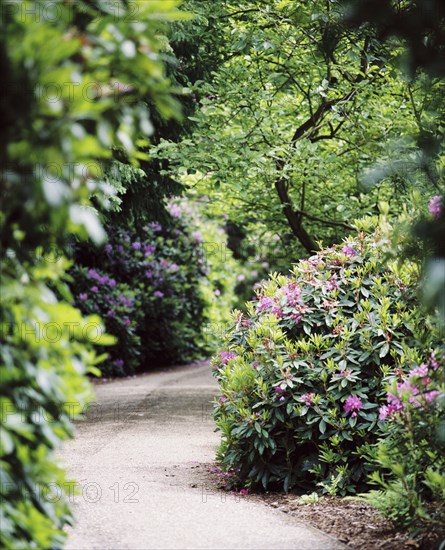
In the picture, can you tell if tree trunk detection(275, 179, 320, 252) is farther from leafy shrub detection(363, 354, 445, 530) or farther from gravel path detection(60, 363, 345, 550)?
leafy shrub detection(363, 354, 445, 530)

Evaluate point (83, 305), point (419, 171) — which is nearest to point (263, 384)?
point (419, 171)

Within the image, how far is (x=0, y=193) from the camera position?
2324 millimetres

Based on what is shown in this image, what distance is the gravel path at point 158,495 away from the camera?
4.00 metres

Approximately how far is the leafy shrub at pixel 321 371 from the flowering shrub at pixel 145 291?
721 cm

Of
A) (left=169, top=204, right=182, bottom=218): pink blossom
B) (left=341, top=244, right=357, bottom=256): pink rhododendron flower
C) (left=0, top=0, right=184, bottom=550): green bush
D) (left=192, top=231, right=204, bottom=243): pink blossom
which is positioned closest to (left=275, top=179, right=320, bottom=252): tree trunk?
(left=341, top=244, right=357, bottom=256): pink rhododendron flower

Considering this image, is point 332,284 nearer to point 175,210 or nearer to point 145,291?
point 145,291

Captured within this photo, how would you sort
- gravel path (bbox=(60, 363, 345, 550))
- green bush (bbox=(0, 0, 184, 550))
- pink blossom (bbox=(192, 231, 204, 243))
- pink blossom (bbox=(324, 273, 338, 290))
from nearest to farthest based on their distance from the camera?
green bush (bbox=(0, 0, 184, 550)) < gravel path (bbox=(60, 363, 345, 550)) < pink blossom (bbox=(324, 273, 338, 290)) < pink blossom (bbox=(192, 231, 204, 243))

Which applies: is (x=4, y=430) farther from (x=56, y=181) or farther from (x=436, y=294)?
(x=436, y=294)

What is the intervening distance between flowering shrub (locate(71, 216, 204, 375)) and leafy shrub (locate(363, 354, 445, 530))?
8.81 meters

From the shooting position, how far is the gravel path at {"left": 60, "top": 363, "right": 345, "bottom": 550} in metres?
4.00

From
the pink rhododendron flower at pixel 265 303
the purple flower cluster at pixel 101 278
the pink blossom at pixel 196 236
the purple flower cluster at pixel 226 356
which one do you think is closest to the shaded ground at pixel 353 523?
the purple flower cluster at pixel 226 356

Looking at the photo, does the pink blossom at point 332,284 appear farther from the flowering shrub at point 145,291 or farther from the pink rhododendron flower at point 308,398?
the flowering shrub at point 145,291

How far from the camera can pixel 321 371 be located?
16.6 ft

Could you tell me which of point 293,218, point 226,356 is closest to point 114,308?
point 293,218
